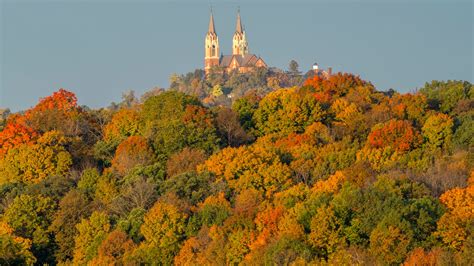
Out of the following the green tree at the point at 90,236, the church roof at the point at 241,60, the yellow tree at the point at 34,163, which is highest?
the church roof at the point at 241,60

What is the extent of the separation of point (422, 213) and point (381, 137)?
57.6 feet

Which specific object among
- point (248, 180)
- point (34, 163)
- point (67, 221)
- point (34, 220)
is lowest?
point (67, 221)

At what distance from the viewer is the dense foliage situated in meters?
54.8

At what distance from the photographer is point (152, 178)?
66500 mm

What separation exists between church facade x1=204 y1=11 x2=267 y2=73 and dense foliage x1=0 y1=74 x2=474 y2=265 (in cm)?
8396

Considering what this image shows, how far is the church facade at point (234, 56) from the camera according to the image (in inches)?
6821

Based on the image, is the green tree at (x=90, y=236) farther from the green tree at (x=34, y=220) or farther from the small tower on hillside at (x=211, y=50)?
the small tower on hillside at (x=211, y=50)

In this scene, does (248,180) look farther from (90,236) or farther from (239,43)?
(239,43)

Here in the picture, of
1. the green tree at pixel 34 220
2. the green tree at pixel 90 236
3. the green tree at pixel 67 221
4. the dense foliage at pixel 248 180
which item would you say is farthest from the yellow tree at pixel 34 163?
the green tree at pixel 90 236

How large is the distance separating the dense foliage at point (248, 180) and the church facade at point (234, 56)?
8396 centimetres

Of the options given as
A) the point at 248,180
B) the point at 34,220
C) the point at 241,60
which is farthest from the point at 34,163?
the point at 241,60

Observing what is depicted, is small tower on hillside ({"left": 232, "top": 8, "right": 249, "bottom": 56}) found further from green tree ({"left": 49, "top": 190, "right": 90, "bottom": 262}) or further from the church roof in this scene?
green tree ({"left": 49, "top": 190, "right": 90, "bottom": 262})

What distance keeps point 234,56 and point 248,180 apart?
11410 cm

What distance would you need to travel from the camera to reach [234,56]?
178 metres
